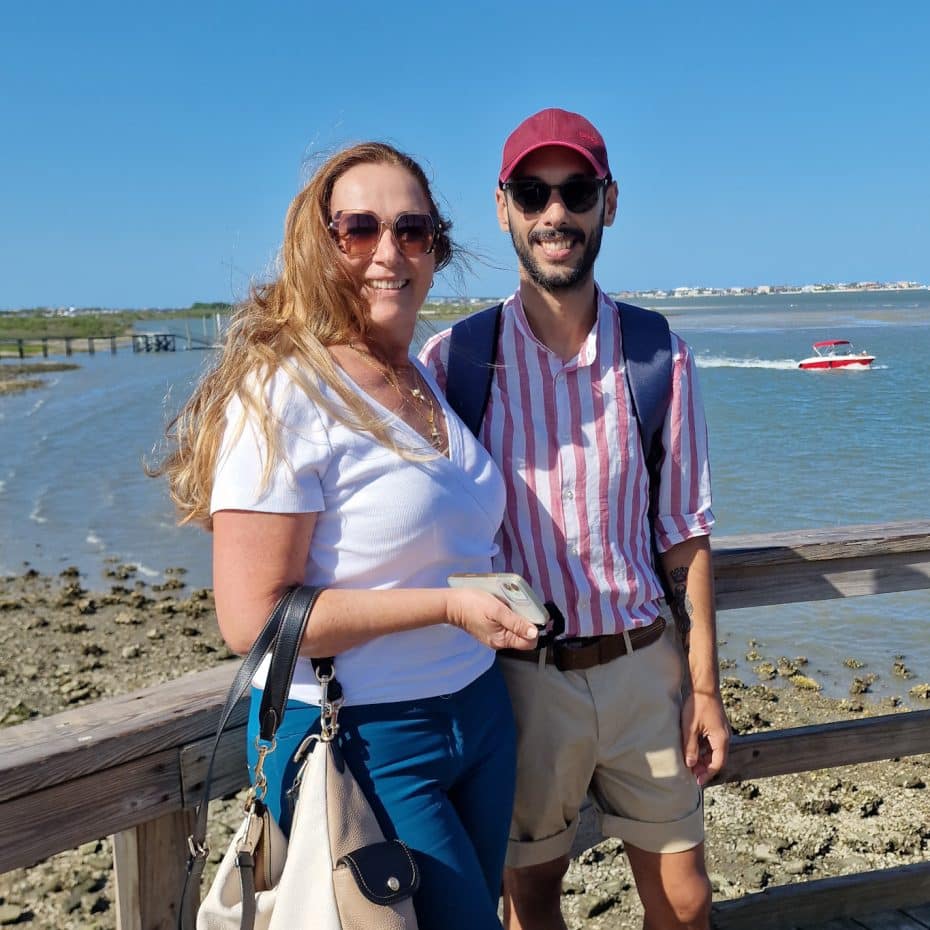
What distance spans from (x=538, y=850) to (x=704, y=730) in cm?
53

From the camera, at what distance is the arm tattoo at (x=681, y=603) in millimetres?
2715

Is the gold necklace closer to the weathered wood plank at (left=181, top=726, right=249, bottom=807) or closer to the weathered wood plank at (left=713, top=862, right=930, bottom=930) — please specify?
the weathered wood plank at (left=181, top=726, right=249, bottom=807)

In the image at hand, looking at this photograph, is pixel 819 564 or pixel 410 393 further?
pixel 819 564

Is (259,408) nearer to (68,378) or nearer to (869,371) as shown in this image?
(869,371)

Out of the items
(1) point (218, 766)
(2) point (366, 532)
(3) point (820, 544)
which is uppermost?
(2) point (366, 532)

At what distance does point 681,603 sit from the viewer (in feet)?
8.95

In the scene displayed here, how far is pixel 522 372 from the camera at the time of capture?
8.63 feet

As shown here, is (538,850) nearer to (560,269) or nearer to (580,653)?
(580,653)

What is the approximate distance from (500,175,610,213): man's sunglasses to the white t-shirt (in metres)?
0.86

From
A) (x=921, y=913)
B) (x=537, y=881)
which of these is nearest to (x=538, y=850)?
(x=537, y=881)

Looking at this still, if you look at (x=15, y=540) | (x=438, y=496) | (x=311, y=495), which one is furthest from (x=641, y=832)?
(x=15, y=540)

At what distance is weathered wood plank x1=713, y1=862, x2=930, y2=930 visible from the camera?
3.23 m

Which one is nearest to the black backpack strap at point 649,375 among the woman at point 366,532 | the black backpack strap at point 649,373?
the black backpack strap at point 649,373

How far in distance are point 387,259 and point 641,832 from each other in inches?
62.7
